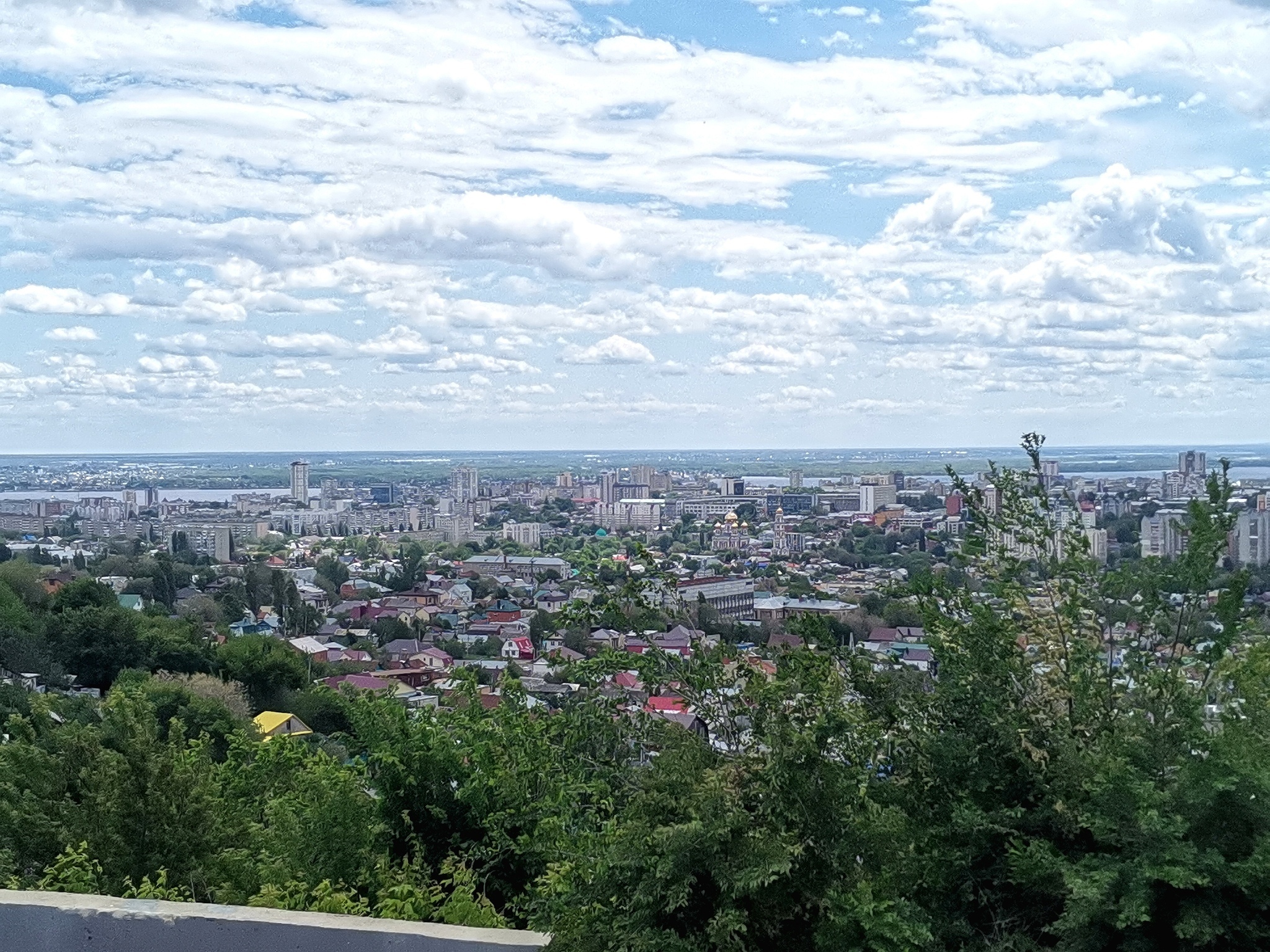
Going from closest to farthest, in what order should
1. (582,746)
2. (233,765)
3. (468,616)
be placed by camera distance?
(582,746)
(233,765)
(468,616)

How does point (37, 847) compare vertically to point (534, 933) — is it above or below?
below

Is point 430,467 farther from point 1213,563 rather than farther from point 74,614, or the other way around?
point 1213,563

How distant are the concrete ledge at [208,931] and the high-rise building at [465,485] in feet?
262

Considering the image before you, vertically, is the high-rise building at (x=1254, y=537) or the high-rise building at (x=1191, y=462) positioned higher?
the high-rise building at (x=1191, y=462)

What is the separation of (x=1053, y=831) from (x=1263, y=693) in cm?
82

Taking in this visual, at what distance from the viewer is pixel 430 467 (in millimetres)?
115375

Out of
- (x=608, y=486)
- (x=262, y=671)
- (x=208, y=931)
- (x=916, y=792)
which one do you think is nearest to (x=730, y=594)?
(x=916, y=792)

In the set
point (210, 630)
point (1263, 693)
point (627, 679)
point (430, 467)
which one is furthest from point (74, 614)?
point (430, 467)

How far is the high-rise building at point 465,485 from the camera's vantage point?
85.8 meters

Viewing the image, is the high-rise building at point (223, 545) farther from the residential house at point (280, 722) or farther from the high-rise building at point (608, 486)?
the residential house at point (280, 722)

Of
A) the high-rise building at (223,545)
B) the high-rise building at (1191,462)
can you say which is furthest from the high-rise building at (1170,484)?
the high-rise building at (223,545)

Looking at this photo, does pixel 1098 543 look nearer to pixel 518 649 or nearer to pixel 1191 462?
pixel 1191 462

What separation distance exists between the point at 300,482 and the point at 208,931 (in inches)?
3854

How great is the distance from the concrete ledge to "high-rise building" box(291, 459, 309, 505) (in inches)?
3684
